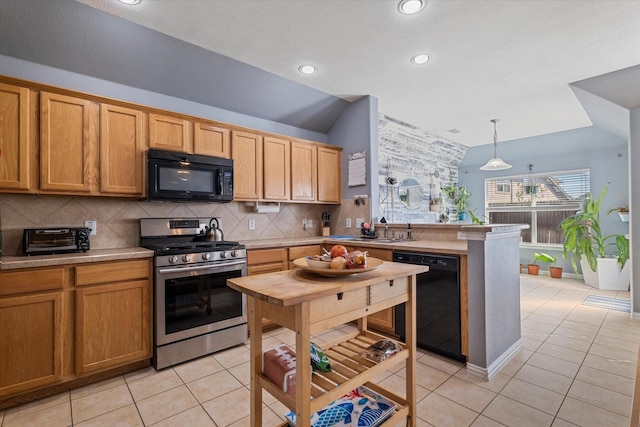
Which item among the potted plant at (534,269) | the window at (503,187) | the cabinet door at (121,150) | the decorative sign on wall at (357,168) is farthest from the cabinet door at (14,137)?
the window at (503,187)

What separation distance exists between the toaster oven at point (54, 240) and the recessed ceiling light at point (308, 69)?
2.46 metres

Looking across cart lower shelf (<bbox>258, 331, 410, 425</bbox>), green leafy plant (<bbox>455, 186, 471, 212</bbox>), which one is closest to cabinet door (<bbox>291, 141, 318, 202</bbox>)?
cart lower shelf (<bbox>258, 331, 410, 425</bbox>)

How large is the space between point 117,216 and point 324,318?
2.52 m

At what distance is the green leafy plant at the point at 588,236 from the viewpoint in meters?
4.84

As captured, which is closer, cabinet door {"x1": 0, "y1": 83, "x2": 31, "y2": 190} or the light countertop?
the light countertop

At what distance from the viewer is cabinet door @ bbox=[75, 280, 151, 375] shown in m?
2.18

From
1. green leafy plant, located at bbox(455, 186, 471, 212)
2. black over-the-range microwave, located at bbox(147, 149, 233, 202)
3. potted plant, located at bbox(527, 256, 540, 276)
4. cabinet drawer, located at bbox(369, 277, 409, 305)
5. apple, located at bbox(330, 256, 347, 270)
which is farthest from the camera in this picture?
green leafy plant, located at bbox(455, 186, 471, 212)

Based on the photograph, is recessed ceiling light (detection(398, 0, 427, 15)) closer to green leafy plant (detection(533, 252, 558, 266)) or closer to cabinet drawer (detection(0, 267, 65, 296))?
cabinet drawer (detection(0, 267, 65, 296))

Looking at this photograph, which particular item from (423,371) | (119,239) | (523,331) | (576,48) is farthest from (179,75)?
(523,331)

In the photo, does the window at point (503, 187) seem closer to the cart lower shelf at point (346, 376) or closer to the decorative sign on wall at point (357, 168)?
the decorative sign on wall at point (357, 168)

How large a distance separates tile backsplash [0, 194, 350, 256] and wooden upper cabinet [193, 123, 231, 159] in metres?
0.59

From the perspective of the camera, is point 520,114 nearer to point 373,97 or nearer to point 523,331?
point 373,97

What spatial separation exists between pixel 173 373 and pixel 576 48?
4447mm

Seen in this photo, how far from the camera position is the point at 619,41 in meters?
2.63
